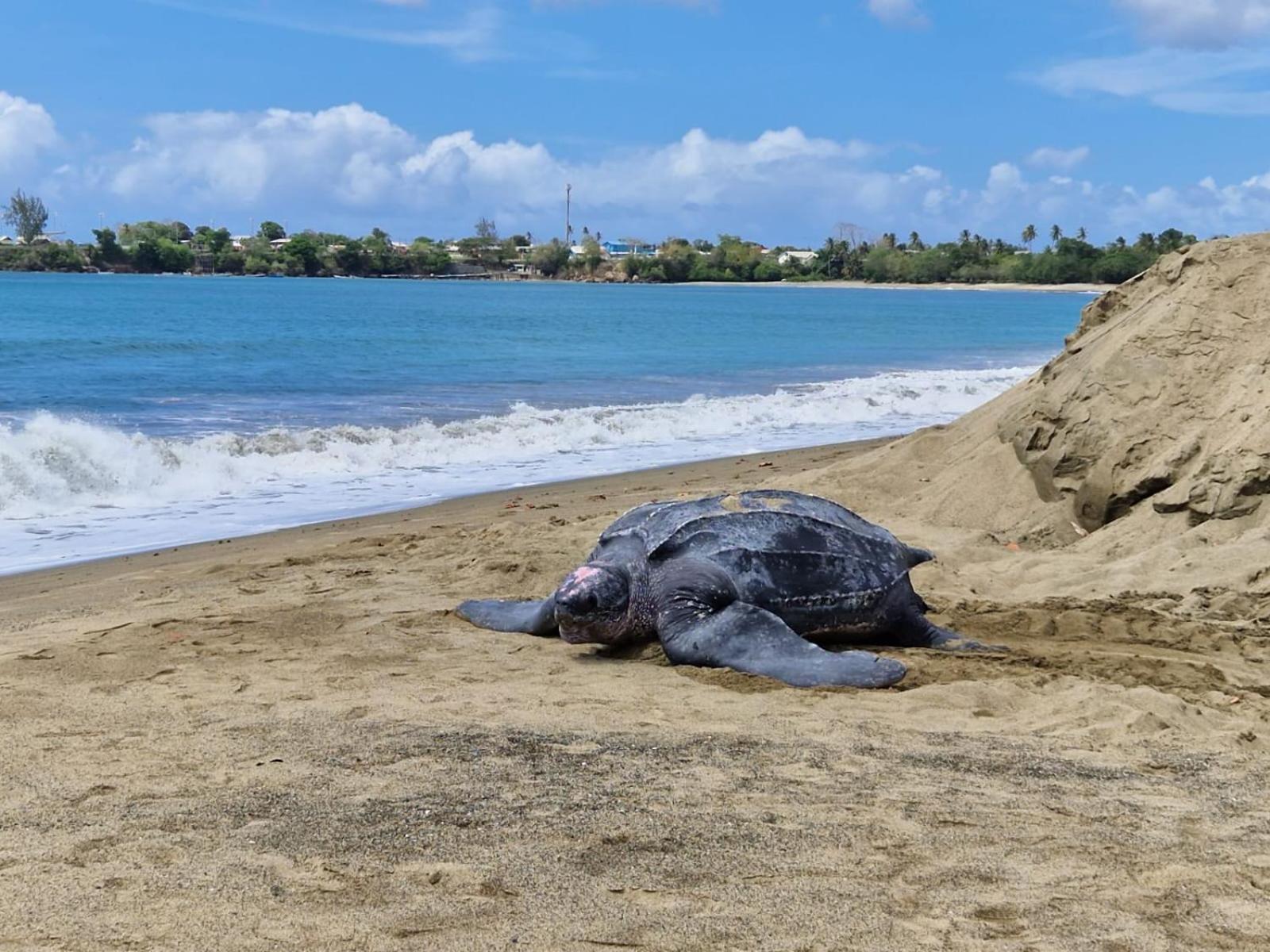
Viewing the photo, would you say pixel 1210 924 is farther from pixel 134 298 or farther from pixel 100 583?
pixel 134 298

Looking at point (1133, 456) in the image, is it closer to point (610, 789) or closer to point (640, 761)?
point (640, 761)

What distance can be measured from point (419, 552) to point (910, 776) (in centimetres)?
483

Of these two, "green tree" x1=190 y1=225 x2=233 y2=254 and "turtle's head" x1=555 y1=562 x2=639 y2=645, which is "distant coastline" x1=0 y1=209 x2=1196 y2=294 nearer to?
"green tree" x1=190 y1=225 x2=233 y2=254

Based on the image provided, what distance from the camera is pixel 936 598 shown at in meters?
6.59

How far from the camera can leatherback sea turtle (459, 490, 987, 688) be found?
5309 millimetres

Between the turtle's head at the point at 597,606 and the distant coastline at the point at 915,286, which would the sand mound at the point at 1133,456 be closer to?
the turtle's head at the point at 597,606

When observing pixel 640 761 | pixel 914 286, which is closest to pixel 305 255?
pixel 914 286

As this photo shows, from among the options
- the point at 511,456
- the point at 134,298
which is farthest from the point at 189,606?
the point at 134,298

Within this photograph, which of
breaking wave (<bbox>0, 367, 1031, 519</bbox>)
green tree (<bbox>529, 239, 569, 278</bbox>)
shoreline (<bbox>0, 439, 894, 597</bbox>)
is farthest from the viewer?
green tree (<bbox>529, 239, 569, 278</bbox>)

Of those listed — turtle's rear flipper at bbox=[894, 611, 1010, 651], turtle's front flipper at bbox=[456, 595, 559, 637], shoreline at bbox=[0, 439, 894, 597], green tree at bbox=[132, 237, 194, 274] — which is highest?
green tree at bbox=[132, 237, 194, 274]

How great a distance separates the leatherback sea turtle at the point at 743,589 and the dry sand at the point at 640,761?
20cm

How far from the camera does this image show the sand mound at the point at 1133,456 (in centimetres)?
672

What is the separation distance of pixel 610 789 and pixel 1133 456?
5.48 metres

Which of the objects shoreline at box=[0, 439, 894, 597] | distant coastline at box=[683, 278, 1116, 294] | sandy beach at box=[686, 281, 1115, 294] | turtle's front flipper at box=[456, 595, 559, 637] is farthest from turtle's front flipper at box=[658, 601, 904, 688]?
distant coastline at box=[683, 278, 1116, 294]
